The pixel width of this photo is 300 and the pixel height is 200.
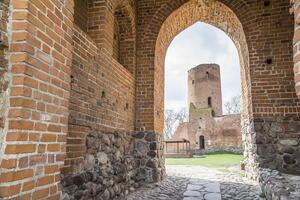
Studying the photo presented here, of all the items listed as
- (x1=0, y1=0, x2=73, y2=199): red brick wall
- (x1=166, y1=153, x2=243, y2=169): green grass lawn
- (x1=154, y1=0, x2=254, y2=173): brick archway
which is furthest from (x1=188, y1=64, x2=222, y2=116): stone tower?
(x1=0, y1=0, x2=73, y2=199): red brick wall


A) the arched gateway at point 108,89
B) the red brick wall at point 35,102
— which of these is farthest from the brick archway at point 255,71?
the red brick wall at point 35,102

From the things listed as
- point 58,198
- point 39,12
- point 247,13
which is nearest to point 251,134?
point 247,13

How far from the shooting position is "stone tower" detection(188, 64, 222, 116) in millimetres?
29297

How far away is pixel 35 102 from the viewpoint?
76.2 inches

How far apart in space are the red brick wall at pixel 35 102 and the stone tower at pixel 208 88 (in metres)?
27.5

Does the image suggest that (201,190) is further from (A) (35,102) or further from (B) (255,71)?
(A) (35,102)

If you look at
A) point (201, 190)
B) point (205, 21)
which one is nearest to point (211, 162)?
point (205, 21)

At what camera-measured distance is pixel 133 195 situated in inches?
200

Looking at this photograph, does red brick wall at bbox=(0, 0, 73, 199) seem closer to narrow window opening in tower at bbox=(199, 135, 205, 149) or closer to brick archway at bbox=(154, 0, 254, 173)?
brick archway at bbox=(154, 0, 254, 173)

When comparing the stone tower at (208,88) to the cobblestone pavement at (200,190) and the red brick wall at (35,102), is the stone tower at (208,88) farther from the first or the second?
the red brick wall at (35,102)

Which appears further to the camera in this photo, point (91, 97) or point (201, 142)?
point (201, 142)

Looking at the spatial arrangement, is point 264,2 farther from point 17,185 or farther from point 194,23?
point 17,185

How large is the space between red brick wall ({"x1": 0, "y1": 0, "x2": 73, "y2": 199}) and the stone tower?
27.5 meters

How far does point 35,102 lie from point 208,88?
2847 cm
